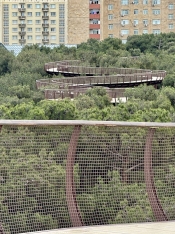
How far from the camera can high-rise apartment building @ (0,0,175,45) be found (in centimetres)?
11544

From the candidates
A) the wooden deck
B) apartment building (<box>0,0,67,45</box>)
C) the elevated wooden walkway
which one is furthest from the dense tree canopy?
apartment building (<box>0,0,67,45</box>)

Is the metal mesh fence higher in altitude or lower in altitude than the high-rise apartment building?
lower

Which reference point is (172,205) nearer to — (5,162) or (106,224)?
(106,224)

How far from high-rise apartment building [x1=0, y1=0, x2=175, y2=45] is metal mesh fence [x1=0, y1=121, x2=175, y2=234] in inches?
4154

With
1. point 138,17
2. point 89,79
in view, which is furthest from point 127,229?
point 138,17

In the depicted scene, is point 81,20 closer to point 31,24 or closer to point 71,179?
point 31,24

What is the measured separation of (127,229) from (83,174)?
25.6 inches

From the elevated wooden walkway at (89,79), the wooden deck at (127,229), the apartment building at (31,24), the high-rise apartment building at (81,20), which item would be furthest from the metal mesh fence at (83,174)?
the apartment building at (31,24)

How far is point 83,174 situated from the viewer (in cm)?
929

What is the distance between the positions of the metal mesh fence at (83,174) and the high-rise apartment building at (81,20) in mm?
105514

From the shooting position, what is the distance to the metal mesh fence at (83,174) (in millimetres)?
8914

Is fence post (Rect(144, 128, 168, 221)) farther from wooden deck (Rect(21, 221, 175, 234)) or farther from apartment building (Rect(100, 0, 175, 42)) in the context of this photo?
apartment building (Rect(100, 0, 175, 42))

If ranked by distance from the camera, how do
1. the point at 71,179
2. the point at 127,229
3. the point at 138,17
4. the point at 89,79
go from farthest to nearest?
the point at 138,17 → the point at 89,79 → the point at 127,229 → the point at 71,179

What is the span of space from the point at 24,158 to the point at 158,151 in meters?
1.38
